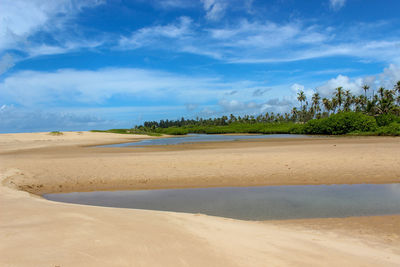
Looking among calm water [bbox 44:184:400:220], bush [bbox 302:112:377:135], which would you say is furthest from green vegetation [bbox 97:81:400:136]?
calm water [bbox 44:184:400:220]

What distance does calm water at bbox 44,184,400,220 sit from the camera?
8.09m

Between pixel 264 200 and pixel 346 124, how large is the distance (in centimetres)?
7355

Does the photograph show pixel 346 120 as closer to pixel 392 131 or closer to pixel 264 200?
pixel 392 131

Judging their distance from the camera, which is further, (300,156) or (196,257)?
(300,156)

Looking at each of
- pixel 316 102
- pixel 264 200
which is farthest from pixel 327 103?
pixel 264 200

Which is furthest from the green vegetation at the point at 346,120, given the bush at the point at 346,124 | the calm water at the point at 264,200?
the calm water at the point at 264,200

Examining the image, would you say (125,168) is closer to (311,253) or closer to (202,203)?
(202,203)

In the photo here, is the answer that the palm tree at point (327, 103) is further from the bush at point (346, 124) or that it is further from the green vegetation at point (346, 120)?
the bush at point (346, 124)

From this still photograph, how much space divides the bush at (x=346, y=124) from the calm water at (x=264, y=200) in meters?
67.3

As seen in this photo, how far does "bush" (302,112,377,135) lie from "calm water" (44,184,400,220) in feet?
221

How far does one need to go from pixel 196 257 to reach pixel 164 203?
614 centimetres

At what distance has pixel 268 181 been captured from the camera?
12.6 m

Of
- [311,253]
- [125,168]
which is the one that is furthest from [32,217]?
[125,168]

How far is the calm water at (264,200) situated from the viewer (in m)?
8.09
